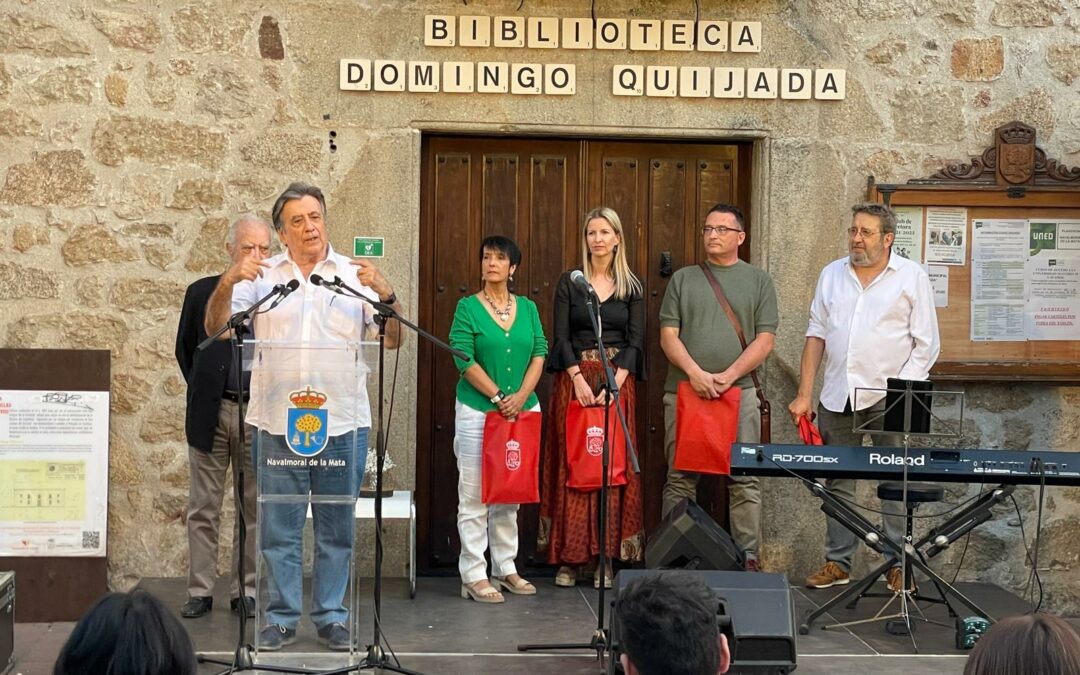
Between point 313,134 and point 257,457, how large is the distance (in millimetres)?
2495

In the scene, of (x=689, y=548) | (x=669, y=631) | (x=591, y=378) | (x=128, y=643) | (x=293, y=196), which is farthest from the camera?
(x=591, y=378)

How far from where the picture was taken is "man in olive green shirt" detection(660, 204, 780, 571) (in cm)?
690

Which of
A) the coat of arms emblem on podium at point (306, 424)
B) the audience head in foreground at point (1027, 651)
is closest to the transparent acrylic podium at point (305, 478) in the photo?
the coat of arms emblem on podium at point (306, 424)

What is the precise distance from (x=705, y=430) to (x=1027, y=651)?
427 centimetres

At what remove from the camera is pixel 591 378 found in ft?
22.6

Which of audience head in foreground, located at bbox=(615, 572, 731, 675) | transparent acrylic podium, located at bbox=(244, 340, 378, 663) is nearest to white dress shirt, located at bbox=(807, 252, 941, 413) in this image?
transparent acrylic podium, located at bbox=(244, 340, 378, 663)

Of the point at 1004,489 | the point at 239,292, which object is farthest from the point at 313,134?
the point at 1004,489

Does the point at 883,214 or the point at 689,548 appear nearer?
the point at 689,548

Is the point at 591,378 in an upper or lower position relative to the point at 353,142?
lower

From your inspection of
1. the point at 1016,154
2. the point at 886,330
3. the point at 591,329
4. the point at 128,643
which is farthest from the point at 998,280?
the point at 128,643

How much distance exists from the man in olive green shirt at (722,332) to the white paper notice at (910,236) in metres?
0.72

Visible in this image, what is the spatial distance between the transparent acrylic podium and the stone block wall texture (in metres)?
2.06

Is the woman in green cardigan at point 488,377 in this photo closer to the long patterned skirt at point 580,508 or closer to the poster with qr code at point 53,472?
the long patterned skirt at point 580,508

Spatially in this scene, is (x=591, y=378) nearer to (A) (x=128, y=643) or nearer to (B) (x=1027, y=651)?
(B) (x=1027, y=651)
